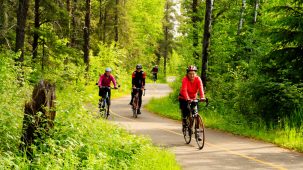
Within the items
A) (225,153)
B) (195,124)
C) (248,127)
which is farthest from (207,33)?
(225,153)

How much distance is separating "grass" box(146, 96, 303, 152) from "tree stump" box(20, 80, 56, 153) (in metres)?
7.30

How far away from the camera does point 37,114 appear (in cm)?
742

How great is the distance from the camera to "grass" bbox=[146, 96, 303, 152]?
42.2 ft

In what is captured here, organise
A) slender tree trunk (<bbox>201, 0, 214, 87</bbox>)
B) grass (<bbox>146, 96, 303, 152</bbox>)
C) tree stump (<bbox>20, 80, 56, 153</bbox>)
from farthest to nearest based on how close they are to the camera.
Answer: slender tree trunk (<bbox>201, 0, 214, 87</bbox>) → grass (<bbox>146, 96, 303, 152</bbox>) → tree stump (<bbox>20, 80, 56, 153</bbox>)

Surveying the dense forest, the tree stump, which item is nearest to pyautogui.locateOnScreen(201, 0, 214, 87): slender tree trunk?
the dense forest

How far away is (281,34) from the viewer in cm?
1473

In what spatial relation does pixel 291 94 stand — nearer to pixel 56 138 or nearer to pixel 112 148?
pixel 112 148

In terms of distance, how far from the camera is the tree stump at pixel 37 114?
7.46m

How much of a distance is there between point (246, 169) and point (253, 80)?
6.93 metres

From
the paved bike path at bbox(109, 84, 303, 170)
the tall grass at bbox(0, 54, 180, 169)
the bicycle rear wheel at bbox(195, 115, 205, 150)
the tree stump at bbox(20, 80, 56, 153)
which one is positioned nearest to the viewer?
the tall grass at bbox(0, 54, 180, 169)

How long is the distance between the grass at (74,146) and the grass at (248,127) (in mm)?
4724

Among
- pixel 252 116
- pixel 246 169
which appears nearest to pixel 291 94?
pixel 252 116

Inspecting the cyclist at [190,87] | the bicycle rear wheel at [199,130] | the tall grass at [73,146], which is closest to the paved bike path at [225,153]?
the bicycle rear wheel at [199,130]

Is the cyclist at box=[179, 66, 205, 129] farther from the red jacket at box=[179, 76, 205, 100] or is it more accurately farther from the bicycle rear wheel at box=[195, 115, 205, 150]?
the bicycle rear wheel at box=[195, 115, 205, 150]
